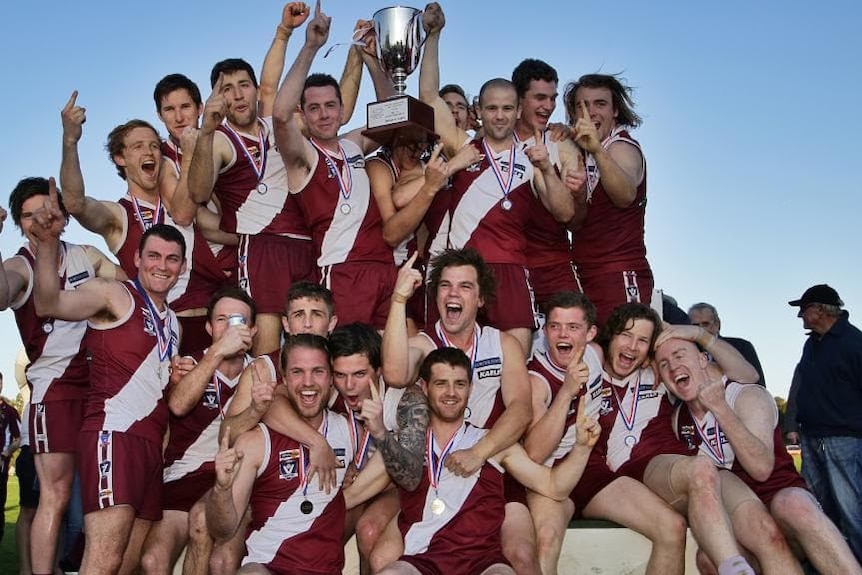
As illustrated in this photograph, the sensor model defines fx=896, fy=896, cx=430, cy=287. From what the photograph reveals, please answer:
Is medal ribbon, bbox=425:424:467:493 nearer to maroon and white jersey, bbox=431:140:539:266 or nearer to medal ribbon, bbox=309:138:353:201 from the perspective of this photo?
maroon and white jersey, bbox=431:140:539:266

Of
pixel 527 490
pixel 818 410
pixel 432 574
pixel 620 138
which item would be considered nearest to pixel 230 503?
pixel 432 574

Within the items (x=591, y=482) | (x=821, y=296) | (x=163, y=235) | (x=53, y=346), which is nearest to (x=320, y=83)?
(x=163, y=235)

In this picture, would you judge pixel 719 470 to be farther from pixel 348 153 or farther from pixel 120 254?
pixel 120 254

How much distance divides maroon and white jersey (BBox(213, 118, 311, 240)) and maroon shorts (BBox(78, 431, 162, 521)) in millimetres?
1889

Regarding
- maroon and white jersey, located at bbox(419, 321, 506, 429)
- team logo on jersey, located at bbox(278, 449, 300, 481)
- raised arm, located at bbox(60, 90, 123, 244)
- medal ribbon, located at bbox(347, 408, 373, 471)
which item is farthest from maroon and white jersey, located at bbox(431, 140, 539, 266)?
raised arm, located at bbox(60, 90, 123, 244)

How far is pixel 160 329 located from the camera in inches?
210

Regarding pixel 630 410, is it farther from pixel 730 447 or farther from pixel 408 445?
pixel 408 445

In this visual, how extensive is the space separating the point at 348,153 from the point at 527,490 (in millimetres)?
2694

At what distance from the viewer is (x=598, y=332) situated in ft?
20.8

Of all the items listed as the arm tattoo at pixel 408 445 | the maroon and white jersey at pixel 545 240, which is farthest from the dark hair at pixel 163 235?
the maroon and white jersey at pixel 545 240

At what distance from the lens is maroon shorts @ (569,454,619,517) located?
560cm

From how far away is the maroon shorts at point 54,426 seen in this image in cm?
556

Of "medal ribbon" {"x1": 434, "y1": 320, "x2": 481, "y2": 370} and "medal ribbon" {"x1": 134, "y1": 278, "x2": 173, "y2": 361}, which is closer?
"medal ribbon" {"x1": 134, "y1": 278, "x2": 173, "y2": 361}

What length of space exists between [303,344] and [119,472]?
1216mm
